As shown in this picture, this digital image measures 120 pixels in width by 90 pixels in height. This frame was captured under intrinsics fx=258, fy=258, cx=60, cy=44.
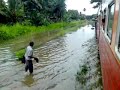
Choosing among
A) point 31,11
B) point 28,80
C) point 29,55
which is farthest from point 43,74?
point 31,11

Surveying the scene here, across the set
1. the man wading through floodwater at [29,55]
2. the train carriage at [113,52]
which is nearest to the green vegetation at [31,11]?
the man wading through floodwater at [29,55]

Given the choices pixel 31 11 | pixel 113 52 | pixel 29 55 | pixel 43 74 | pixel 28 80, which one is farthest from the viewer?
pixel 31 11

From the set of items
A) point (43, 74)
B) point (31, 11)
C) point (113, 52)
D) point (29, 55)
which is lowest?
point (43, 74)

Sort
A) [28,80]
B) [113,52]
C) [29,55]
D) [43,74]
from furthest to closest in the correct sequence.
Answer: [43,74] → [29,55] → [28,80] → [113,52]

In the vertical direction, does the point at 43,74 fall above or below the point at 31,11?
below

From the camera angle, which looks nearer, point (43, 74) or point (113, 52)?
point (113, 52)

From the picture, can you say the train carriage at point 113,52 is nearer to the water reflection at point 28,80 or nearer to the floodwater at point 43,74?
the floodwater at point 43,74

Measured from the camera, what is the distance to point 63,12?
161 ft

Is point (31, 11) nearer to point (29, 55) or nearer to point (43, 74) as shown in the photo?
point (43, 74)

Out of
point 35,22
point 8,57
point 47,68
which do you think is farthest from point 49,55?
point 35,22

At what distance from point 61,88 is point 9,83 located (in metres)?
1.96

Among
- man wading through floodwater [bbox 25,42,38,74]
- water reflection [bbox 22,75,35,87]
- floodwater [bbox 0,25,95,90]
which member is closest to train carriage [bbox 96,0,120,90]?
floodwater [bbox 0,25,95,90]

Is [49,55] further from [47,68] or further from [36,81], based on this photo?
[36,81]

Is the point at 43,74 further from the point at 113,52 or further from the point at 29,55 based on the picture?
the point at 113,52
